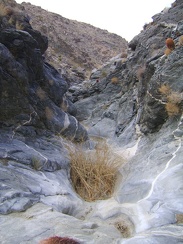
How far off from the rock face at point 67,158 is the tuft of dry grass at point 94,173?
0.86 feet

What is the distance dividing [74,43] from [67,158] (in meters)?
30.8

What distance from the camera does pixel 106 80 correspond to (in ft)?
63.7

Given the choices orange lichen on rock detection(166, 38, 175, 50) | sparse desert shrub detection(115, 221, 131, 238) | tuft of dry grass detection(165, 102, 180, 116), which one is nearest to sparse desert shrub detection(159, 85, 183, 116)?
tuft of dry grass detection(165, 102, 180, 116)

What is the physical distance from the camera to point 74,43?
3616cm

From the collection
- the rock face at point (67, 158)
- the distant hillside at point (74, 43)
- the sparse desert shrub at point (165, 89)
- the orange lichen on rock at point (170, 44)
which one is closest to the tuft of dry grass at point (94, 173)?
the rock face at point (67, 158)

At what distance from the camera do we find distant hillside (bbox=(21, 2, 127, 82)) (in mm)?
29109

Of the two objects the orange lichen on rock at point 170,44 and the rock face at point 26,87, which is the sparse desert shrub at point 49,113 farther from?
the orange lichen on rock at point 170,44

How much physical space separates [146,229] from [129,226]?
388 millimetres

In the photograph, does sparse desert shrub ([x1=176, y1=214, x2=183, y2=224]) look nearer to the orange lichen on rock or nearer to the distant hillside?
the orange lichen on rock

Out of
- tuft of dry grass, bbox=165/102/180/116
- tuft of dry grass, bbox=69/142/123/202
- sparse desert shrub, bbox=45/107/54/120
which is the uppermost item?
tuft of dry grass, bbox=165/102/180/116

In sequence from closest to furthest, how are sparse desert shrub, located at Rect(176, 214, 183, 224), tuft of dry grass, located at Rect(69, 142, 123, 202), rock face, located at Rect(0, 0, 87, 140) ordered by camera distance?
sparse desert shrub, located at Rect(176, 214, 183, 224)
tuft of dry grass, located at Rect(69, 142, 123, 202)
rock face, located at Rect(0, 0, 87, 140)

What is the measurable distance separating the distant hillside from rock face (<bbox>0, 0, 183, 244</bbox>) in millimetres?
15374

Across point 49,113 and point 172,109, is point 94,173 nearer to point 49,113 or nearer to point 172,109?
point 172,109

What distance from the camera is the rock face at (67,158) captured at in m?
3.63
